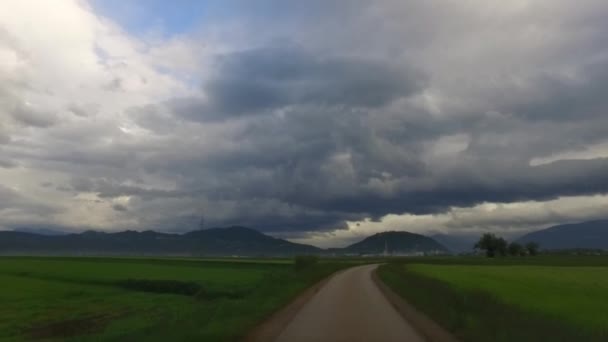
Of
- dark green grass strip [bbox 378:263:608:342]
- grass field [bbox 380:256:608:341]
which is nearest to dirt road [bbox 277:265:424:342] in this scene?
dark green grass strip [bbox 378:263:608:342]

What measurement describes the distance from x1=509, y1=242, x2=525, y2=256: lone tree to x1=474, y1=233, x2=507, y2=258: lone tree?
2030mm

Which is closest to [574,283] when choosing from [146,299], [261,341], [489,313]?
[489,313]

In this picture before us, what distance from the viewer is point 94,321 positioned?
3656cm

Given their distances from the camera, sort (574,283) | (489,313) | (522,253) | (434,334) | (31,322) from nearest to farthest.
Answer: (434,334) → (489,313) → (31,322) → (574,283) → (522,253)

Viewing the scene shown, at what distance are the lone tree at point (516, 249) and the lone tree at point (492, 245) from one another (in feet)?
6.66

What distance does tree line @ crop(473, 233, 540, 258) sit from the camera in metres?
192

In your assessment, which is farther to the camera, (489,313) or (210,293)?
(210,293)

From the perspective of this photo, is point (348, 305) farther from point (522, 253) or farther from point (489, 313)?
point (522, 253)

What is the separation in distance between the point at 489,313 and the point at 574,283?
29.3 m

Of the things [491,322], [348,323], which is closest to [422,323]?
[348,323]

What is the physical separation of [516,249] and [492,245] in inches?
275

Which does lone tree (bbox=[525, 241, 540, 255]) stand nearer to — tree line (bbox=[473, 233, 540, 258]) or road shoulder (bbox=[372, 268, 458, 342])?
tree line (bbox=[473, 233, 540, 258])

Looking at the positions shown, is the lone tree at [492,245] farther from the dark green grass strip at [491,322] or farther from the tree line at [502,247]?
the dark green grass strip at [491,322]

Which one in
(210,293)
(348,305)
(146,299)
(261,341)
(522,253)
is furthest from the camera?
(522,253)
